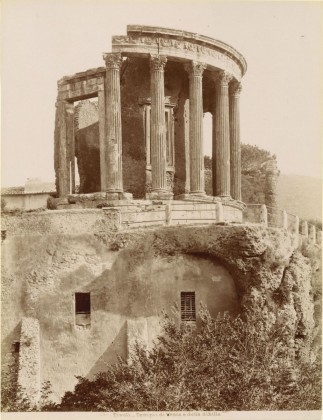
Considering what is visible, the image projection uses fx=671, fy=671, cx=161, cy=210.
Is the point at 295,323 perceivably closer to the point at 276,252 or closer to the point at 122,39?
the point at 276,252

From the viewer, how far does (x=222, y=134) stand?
30109 mm

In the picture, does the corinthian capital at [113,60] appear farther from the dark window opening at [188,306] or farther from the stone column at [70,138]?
the dark window opening at [188,306]

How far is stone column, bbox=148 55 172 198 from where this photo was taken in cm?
2716

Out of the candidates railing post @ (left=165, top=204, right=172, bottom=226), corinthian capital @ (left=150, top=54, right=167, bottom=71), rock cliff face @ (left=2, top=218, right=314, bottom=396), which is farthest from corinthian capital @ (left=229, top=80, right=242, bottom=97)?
rock cliff face @ (left=2, top=218, right=314, bottom=396)

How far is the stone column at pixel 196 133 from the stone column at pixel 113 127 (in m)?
3.15

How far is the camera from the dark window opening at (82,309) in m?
21.4

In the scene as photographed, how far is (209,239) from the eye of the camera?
20.7m

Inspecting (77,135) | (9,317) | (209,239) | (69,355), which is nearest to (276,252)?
(209,239)

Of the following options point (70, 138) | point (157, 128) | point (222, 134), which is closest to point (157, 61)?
point (157, 128)

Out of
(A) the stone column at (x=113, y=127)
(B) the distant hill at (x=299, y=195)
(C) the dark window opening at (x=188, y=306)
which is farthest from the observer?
Result: (B) the distant hill at (x=299, y=195)

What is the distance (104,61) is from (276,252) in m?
11.7

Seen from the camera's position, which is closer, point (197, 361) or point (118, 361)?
point (197, 361)

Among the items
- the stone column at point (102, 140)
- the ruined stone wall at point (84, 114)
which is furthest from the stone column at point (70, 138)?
the stone column at point (102, 140)

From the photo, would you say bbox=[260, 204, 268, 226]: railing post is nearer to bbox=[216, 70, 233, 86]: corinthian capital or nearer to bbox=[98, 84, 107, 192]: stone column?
bbox=[98, 84, 107, 192]: stone column
